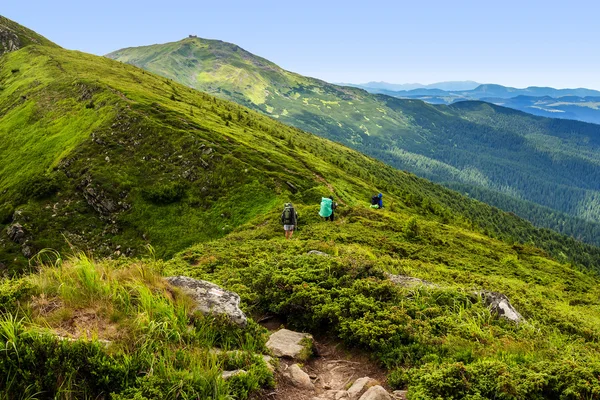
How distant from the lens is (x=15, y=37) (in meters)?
130

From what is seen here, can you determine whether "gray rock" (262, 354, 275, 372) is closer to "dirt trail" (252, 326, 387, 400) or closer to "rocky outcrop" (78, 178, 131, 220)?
"dirt trail" (252, 326, 387, 400)

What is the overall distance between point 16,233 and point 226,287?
3531 cm

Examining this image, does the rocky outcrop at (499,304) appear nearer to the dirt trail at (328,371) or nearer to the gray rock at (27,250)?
the dirt trail at (328,371)

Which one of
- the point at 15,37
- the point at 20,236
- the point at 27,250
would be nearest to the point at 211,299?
the point at 27,250

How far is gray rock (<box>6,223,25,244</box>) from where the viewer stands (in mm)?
36656

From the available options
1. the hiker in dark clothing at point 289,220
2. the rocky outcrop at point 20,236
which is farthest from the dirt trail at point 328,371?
the rocky outcrop at point 20,236

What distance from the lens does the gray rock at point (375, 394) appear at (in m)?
7.22

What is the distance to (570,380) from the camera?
23.4ft

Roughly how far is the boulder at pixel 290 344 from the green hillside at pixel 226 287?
53 cm

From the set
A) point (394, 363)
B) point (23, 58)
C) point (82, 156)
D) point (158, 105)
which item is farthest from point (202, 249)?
point (23, 58)

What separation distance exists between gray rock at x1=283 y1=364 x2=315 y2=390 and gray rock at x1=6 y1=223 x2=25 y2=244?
1557 inches

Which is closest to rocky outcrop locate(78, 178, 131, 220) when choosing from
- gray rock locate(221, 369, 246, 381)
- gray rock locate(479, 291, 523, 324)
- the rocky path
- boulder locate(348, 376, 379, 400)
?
the rocky path

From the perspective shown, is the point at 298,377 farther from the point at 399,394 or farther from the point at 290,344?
the point at 399,394

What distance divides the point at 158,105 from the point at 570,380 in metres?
62.1
